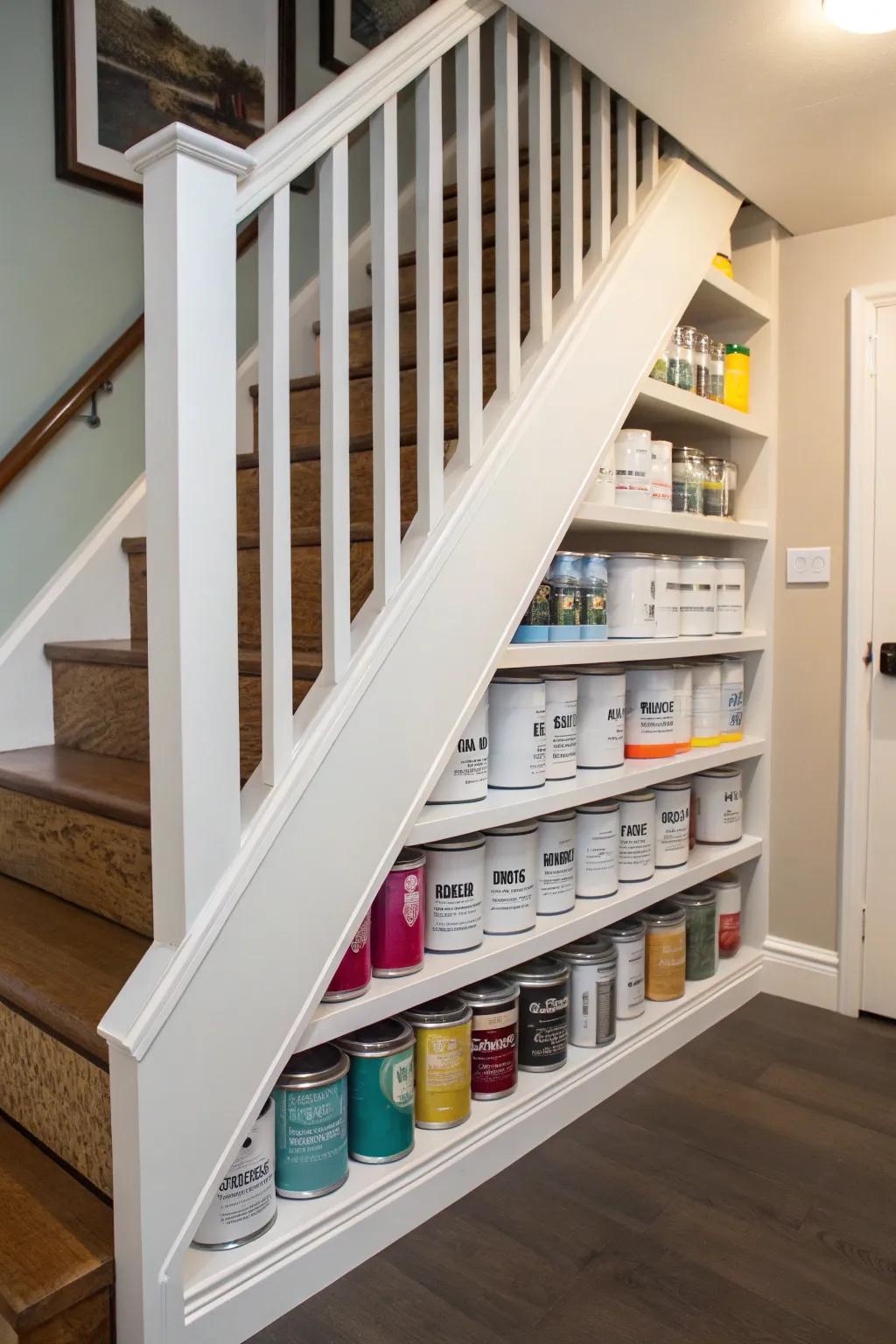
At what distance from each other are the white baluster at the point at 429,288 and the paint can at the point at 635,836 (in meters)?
0.95

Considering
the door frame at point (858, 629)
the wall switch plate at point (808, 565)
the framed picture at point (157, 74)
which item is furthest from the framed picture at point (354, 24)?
the wall switch plate at point (808, 565)

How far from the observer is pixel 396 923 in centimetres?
168

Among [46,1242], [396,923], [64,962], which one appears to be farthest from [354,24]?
[46,1242]

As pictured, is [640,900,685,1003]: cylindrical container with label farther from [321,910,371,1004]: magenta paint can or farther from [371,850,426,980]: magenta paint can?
[321,910,371,1004]: magenta paint can

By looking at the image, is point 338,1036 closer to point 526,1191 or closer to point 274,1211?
point 274,1211

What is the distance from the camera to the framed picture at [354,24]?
286cm

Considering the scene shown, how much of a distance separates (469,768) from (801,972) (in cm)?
139

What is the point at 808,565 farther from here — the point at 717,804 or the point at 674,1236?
the point at 674,1236

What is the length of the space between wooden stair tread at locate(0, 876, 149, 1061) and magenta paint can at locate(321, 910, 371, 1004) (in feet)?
1.02

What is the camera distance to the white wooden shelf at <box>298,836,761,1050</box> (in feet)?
5.12

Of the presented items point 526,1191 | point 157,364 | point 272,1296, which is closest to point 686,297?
point 157,364

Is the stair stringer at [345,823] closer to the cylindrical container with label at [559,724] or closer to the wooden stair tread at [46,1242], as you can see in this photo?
the wooden stair tread at [46,1242]

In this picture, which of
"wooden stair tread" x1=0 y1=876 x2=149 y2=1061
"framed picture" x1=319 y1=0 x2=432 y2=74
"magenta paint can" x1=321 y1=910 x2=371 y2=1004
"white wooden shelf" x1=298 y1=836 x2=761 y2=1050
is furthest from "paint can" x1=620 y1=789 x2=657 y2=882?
"framed picture" x1=319 y1=0 x2=432 y2=74

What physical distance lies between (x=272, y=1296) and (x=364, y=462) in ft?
4.80
